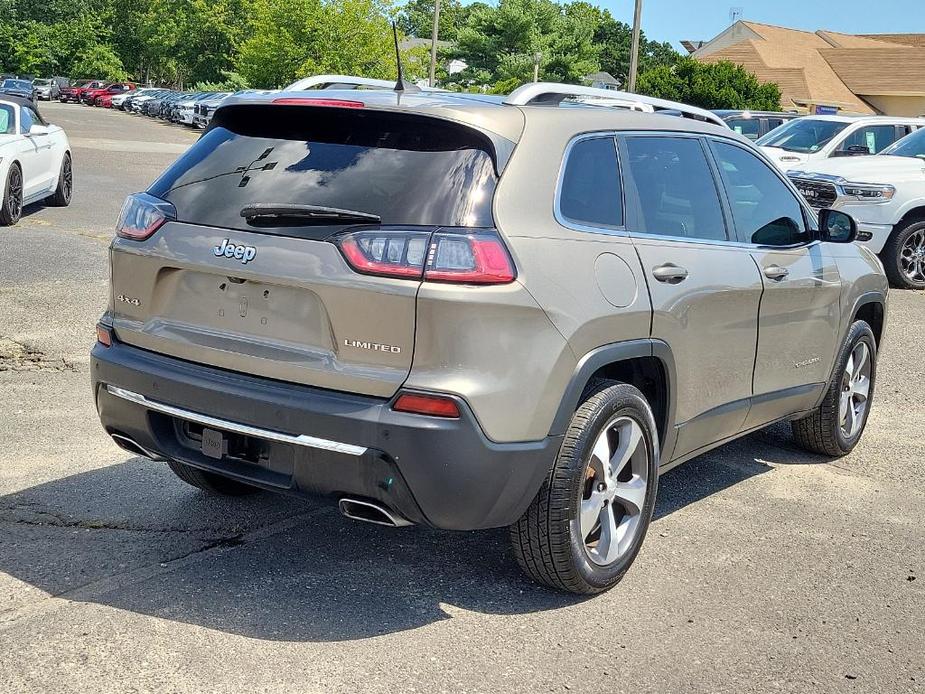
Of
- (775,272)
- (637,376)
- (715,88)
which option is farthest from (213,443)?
(715,88)

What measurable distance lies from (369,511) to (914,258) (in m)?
11.0

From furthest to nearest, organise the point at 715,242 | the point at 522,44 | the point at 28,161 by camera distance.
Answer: the point at 522,44
the point at 28,161
the point at 715,242

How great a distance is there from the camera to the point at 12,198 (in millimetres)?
13906

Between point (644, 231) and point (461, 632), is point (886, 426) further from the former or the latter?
point (461, 632)

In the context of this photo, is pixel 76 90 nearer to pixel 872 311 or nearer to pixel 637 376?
pixel 872 311

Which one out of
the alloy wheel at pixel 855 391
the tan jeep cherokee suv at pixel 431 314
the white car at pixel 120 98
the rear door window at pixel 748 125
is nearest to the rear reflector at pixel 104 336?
the tan jeep cherokee suv at pixel 431 314

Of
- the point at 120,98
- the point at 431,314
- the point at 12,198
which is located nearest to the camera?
the point at 431,314

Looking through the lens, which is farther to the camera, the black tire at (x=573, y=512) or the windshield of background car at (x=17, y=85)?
the windshield of background car at (x=17, y=85)

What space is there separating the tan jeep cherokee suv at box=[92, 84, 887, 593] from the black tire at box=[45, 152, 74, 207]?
1246 cm

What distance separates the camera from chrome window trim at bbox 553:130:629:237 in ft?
13.6

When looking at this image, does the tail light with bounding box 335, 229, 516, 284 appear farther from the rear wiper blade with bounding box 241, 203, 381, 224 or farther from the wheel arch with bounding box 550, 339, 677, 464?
the wheel arch with bounding box 550, 339, 677, 464

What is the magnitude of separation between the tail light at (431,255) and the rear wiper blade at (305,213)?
6cm

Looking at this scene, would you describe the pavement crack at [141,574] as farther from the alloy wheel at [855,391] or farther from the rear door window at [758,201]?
the alloy wheel at [855,391]

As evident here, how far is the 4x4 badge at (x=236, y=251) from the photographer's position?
3.98m
